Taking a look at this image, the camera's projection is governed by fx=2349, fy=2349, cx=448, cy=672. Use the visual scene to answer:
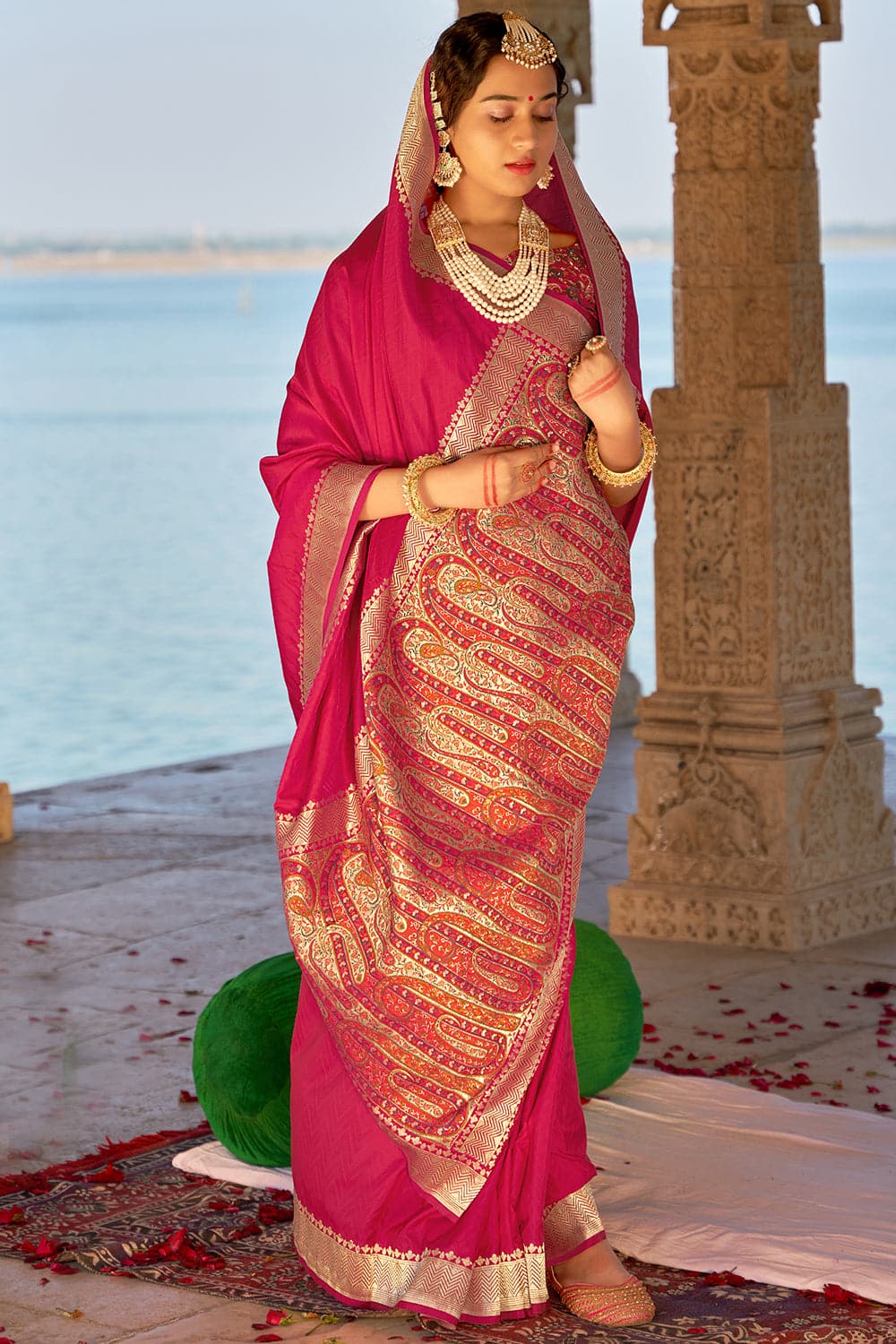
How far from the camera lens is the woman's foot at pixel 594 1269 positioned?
10.2 feet

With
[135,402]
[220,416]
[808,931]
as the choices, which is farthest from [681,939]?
[135,402]

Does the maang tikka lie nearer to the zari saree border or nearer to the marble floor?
the zari saree border

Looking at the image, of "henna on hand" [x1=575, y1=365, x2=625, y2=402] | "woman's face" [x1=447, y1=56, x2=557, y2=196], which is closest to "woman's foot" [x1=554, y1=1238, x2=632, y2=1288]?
"henna on hand" [x1=575, y1=365, x2=625, y2=402]

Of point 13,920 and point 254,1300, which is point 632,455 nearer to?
point 254,1300

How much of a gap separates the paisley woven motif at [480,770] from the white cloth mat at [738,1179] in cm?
46

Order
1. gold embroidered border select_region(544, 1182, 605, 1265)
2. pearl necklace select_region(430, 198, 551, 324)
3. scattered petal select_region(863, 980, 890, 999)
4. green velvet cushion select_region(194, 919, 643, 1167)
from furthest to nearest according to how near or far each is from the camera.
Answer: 1. scattered petal select_region(863, 980, 890, 999)
2. green velvet cushion select_region(194, 919, 643, 1167)
3. gold embroidered border select_region(544, 1182, 605, 1265)
4. pearl necklace select_region(430, 198, 551, 324)

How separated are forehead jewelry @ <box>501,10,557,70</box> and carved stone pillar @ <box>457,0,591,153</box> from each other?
156 inches

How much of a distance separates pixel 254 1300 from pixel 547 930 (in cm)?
66

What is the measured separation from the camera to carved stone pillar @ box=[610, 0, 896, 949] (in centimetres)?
504

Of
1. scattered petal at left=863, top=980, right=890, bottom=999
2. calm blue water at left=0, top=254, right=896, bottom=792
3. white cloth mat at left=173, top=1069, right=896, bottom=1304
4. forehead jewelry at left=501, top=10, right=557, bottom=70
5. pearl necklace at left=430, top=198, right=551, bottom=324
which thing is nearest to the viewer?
forehead jewelry at left=501, top=10, right=557, bottom=70

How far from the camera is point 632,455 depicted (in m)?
3.04

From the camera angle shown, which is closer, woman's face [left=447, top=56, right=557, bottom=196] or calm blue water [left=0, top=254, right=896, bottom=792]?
woman's face [left=447, top=56, right=557, bottom=196]

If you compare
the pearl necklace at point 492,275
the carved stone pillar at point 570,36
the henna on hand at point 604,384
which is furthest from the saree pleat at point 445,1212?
the carved stone pillar at point 570,36

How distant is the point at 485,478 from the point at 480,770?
37 centimetres
